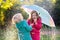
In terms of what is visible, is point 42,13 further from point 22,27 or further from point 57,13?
point 57,13

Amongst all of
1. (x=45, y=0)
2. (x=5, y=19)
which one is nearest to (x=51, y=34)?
(x=5, y=19)

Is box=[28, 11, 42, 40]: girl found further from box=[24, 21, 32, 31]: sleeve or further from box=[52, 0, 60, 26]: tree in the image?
box=[52, 0, 60, 26]: tree

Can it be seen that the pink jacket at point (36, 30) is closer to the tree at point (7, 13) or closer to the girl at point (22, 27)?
the girl at point (22, 27)

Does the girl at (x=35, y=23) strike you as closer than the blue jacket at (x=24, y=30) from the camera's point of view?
No

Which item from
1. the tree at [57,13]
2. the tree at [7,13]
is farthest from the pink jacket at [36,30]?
the tree at [57,13]

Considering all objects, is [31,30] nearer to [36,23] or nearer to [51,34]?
[36,23]

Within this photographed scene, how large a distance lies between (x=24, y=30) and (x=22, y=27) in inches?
2.8

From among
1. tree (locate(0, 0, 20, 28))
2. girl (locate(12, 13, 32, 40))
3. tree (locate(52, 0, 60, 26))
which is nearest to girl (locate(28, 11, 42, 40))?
girl (locate(12, 13, 32, 40))

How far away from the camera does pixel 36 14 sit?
4926 mm

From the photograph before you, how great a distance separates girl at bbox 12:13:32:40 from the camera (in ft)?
15.6

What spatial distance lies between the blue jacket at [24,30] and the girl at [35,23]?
10 cm

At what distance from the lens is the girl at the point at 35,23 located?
4.89 m

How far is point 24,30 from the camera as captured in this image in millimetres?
4789

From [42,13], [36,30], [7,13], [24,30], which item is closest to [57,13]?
[7,13]
